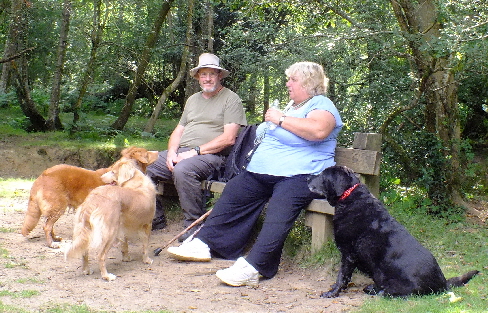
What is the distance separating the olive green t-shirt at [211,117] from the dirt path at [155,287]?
4.65 feet

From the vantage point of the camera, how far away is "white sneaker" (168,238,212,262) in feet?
15.3

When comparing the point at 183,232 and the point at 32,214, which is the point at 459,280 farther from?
the point at 32,214

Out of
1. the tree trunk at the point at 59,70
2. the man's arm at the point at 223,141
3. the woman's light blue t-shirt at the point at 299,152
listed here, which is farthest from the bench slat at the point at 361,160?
the tree trunk at the point at 59,70

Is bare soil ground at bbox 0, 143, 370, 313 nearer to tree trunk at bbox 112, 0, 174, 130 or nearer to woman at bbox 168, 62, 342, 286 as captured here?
woman at bbox 168, 62, 342, 286

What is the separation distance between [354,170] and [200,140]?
6.34ft

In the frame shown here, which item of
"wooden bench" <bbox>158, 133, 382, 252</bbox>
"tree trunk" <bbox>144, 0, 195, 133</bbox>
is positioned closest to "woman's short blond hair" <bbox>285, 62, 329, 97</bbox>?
"wooden bench" <bbox>158, 133, 382, 252</bbox>

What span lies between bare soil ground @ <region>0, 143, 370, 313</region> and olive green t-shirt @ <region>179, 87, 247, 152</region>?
1345 millimetres

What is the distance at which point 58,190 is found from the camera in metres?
5.13

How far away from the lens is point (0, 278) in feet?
13.1

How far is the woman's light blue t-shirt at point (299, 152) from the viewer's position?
442 cm

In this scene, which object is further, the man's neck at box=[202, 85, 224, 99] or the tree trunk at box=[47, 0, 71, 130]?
the tree trunk at box=[47, 0, 71, 130]

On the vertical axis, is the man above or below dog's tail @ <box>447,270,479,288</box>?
above

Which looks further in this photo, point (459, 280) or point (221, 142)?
point (221, 142)

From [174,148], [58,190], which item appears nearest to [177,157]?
[174,148]
